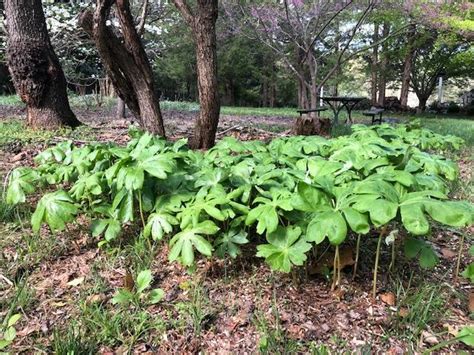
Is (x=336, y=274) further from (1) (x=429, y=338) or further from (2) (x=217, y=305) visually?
(2) (x=217, y=305)

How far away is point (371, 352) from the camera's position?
139cm

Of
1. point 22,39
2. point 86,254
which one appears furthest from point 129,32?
point 86,254

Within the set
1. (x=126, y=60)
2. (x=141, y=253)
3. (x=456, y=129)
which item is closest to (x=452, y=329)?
(x=141, y=253)

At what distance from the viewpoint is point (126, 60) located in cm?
372

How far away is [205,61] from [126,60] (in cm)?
74

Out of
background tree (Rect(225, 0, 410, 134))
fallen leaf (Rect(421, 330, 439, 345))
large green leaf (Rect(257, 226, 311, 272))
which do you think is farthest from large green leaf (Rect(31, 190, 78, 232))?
background tree (Rect(225, 0, 410, 134))

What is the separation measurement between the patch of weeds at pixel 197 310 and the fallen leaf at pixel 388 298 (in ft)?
2.28

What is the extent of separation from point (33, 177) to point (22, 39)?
335 centimetres

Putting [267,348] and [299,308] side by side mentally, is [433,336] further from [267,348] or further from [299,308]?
[267,348]

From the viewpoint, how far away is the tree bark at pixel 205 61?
355 cm

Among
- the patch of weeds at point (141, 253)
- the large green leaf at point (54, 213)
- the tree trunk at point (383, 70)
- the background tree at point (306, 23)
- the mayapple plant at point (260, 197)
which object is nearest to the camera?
the mayapple plant at point (260, 197)

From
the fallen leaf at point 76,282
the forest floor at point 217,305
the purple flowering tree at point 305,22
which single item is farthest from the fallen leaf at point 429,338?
the purple flowering tree at point 305,22

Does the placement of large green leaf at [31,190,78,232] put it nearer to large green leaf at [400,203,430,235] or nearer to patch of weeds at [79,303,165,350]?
patch of weeds at [79,303,165,350]

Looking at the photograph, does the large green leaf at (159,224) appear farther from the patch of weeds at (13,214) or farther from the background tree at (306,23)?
the background tree at (306,23)
